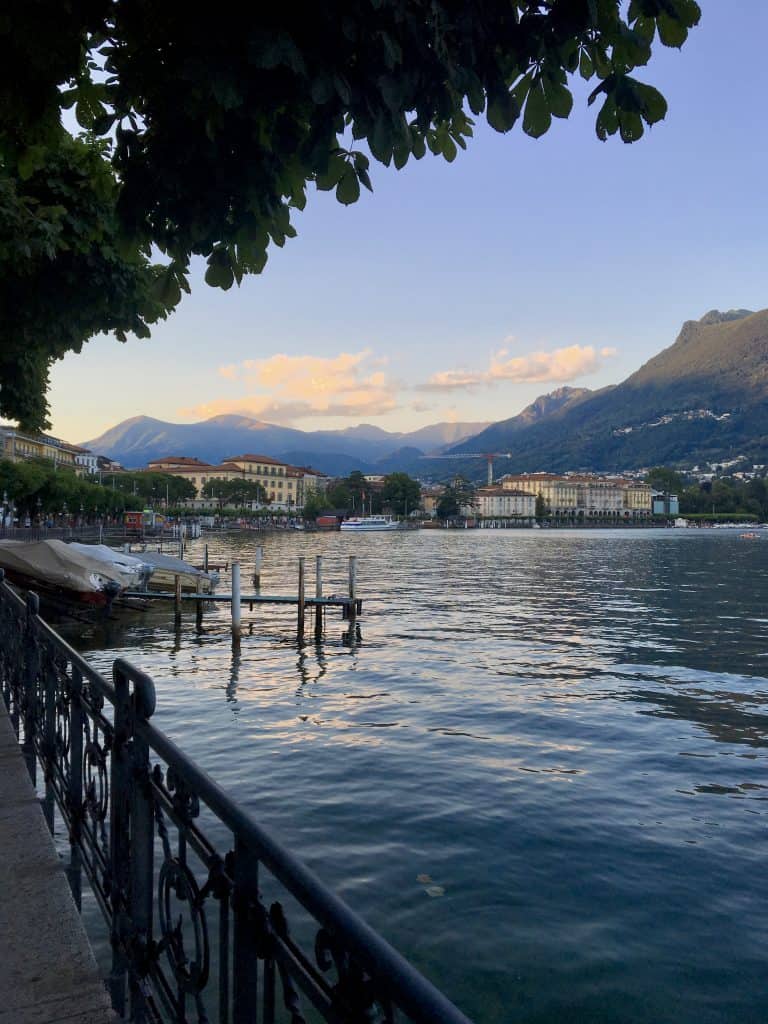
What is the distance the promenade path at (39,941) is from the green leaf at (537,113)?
4192 mm

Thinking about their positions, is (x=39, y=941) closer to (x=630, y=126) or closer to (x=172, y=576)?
(x=630, y=126)

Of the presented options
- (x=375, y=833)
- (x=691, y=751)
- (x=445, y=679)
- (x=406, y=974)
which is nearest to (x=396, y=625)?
(x=445, y=679)

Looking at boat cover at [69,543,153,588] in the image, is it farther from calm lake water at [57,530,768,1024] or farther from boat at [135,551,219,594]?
calm lake water at [57,530,768,1024]

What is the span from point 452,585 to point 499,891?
37660 mm

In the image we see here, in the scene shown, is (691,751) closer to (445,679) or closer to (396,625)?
(445,679)

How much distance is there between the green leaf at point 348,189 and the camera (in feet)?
13.5

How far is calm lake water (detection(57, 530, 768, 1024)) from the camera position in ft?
21.9

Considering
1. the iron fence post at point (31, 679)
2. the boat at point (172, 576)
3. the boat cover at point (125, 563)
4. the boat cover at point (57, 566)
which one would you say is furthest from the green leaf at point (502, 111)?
the boat at point (172, 576)

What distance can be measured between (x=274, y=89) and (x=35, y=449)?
146133 mm

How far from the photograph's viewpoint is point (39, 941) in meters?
3.57

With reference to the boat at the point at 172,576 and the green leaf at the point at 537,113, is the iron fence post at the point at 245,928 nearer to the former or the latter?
the green leaf at the point at 537,113

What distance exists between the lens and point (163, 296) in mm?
4590

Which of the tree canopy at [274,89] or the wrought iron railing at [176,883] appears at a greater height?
the tree canopy at [274,89]

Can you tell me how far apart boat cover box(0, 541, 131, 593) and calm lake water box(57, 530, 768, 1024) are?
2217 mm
